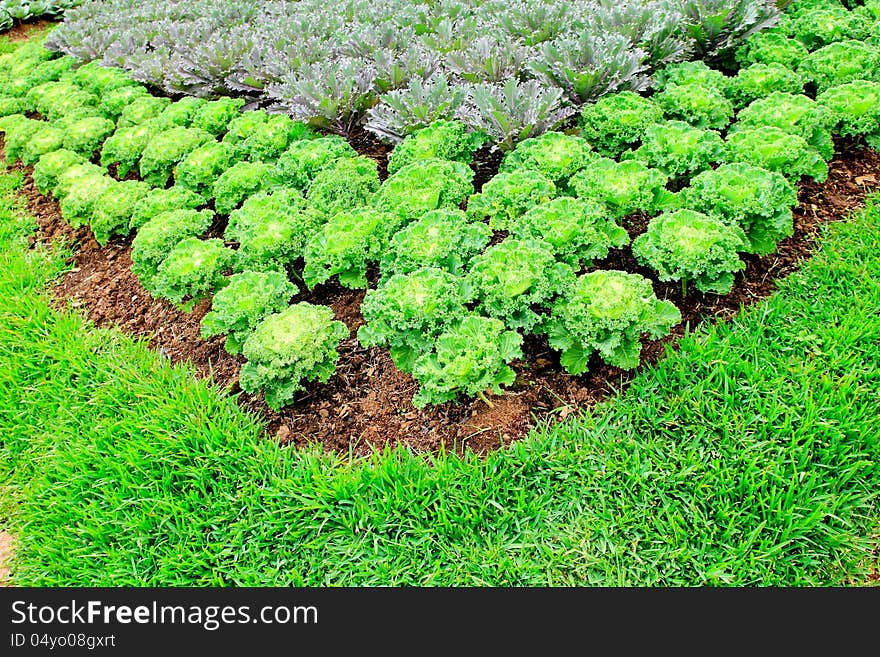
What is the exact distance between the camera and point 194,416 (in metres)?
3.15

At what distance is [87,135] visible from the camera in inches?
202

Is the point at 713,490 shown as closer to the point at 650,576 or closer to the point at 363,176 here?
the point at 650,576

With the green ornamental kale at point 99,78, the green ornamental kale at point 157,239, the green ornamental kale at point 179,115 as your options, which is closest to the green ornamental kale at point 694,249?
the green ornamental kale at point 157,239

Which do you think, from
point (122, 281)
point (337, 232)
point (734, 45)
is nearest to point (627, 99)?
point (734, 45)

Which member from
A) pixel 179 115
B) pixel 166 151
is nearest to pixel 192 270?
pixel 166 151

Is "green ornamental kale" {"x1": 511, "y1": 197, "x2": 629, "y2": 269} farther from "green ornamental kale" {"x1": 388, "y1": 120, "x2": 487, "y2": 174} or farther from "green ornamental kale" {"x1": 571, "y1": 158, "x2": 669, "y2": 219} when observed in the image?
"green ornamental kale" {"x1": 388, "y1": 120, "x2": 487, "y2": 174}

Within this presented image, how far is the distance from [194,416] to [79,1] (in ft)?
28.0

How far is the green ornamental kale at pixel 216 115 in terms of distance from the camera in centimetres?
485

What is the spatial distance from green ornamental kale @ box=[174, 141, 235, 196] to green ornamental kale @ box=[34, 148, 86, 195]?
3.70 ft

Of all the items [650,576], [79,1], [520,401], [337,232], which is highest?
[79,1]

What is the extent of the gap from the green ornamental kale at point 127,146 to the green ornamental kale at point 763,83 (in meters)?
4.15

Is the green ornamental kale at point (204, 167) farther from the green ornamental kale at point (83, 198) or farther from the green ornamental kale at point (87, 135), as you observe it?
the green ornamental kale at point (87, 135)

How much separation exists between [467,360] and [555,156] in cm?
156

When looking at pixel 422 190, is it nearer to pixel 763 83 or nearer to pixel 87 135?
pixel 763 83
